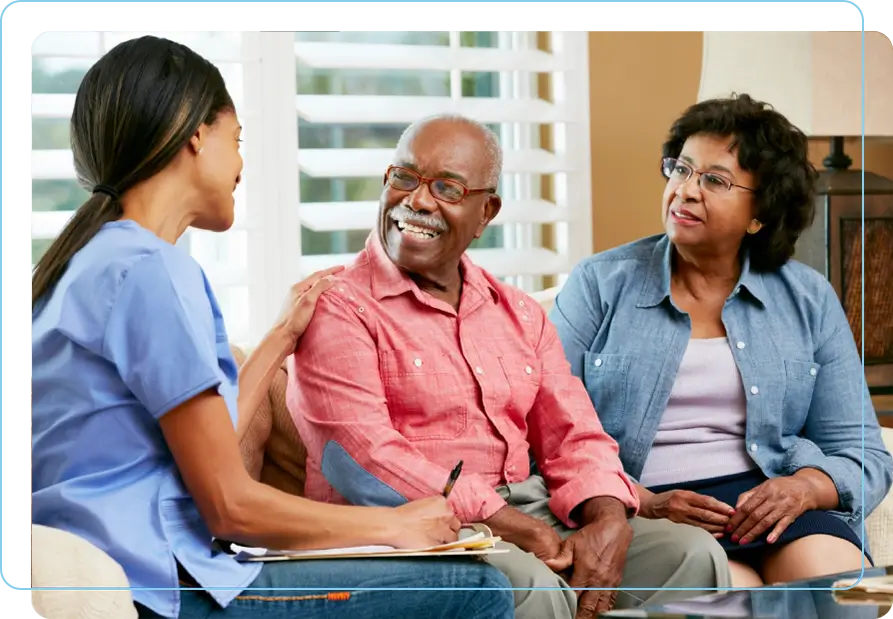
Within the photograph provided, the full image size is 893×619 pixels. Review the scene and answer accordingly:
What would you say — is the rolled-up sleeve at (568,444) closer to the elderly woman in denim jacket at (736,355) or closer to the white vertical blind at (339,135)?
→ the elderly woman in denim jacket at (736,355)

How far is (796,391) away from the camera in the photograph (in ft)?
7.36

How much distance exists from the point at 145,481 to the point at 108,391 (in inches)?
5.5

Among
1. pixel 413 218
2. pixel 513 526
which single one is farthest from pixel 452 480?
pixel 413 218

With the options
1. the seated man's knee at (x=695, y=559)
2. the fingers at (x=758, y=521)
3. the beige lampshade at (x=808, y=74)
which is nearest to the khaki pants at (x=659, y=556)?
the seated man's knee at (x=695, y=559)

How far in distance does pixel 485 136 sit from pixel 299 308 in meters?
0.45

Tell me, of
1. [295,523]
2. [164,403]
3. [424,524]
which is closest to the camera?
[164,403]

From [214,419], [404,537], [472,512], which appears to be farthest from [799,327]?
[214,419]

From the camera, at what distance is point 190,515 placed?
1694 mm

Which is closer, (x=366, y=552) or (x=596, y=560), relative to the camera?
(x=366, y=552)

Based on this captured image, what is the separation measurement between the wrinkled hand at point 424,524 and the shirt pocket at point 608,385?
0.47m

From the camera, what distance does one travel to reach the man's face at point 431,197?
2035 millimetres

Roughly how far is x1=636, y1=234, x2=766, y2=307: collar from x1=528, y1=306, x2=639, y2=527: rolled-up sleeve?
236 mm

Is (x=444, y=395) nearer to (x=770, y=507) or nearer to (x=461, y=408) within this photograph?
(x=461, y=408)

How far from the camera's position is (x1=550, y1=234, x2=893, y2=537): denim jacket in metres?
2.23
